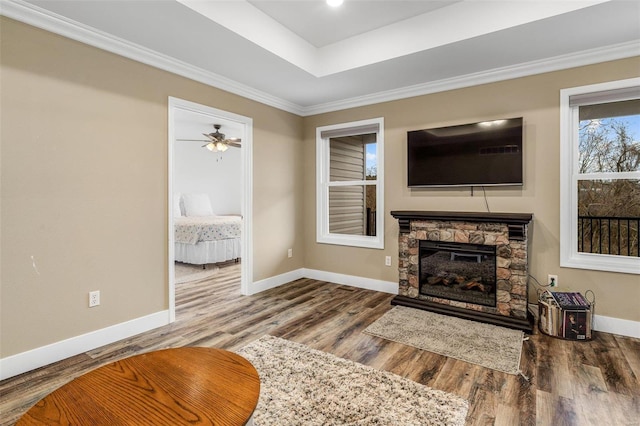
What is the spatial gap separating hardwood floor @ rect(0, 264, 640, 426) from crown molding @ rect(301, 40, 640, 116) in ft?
8.13

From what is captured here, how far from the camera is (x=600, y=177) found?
2.97 m

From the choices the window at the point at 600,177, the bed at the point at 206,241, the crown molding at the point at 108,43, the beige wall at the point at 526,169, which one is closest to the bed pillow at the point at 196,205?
the bed at the point at 206,241

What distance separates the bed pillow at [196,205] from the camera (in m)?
7.11

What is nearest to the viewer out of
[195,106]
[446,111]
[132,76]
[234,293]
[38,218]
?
[38,218]

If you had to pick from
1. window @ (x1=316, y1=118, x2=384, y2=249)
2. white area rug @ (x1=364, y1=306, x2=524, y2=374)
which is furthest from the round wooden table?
window @ (x1=316, y1=118, x2=384, y2=249)

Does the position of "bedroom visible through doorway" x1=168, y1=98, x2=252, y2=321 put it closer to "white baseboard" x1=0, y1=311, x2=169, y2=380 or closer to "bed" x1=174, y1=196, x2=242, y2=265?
"bed" x1=174, y1=196, x2=242, y2=265

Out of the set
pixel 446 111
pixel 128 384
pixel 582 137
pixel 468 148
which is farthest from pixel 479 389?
pixel 446 111

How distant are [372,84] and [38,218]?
3379 mm

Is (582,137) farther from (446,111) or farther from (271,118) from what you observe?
(271,118)

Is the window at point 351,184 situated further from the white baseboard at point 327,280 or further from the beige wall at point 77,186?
the beige wall at point 77,186

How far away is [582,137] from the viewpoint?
122 inches

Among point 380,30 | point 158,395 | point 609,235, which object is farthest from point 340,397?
point 380,30

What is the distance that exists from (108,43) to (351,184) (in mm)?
3028

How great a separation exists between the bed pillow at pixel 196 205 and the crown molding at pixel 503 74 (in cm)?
412
